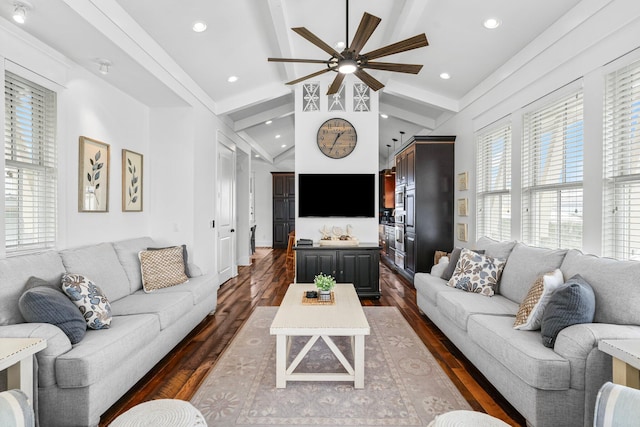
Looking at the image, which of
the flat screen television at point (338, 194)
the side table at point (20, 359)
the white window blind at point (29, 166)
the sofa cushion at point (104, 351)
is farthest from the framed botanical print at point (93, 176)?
the flat screen television at point (338, 194)

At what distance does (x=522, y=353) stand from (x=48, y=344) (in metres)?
2.63

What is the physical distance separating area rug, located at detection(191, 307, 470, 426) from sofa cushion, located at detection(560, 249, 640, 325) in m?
1.04

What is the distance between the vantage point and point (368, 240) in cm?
541

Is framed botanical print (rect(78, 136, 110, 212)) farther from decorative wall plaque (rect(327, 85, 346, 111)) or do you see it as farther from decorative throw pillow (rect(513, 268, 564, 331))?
decorative throw pillow (rect(513, 268, 564, 331))

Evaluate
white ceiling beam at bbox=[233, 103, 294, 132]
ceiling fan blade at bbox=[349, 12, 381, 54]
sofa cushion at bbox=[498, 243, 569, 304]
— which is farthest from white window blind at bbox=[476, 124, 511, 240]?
white ceiling beam at bbox=[233, 103, 294, 132]

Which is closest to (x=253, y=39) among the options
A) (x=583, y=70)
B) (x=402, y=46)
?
(x=402, y=46)

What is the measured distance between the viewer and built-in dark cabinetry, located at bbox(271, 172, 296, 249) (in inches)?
447

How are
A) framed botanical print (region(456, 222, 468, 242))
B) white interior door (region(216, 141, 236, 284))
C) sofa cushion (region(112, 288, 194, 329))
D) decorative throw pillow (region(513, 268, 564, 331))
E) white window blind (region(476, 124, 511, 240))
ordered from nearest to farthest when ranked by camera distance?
decorative throw pillow (region(513, 268, 564, 331)) → sofa cushion (region(112, 288, 194, 329)) → white window blind (region(476, 124, 511, 240)) → framed botanical print (region(456, 222, 468, 242)) → white interior door (region(216, 141, 236, 284))

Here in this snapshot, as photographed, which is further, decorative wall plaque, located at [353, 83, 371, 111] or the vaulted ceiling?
decorative wall plaque, located at [353, 83, 371, 111]

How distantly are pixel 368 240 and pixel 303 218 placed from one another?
107 centimetres

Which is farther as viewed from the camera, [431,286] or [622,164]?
[431,286]

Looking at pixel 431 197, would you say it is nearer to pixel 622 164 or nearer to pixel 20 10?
pixel 622 164

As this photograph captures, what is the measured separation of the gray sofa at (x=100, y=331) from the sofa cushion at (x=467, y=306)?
7.82ft

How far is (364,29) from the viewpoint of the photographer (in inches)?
103
